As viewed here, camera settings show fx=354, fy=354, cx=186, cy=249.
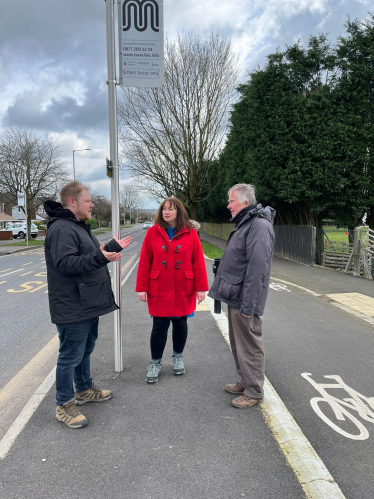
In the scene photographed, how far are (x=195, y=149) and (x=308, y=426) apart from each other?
22.6m

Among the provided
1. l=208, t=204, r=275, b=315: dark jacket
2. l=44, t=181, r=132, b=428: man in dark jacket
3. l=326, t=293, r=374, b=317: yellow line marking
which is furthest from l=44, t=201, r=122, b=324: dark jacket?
l=326, t=293, r=374, b=317: yellow line marking

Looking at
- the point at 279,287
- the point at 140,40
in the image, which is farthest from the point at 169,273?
the point at 279,287

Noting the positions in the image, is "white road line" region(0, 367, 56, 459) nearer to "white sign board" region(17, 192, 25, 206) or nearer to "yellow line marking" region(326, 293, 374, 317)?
"yellow line marking" region(326, 293, 374, 317)

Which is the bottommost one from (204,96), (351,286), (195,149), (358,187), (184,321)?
(351,286)

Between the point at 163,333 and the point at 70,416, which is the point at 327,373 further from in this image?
the point at 70,416

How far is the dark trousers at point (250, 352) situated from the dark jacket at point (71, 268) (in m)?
1.19

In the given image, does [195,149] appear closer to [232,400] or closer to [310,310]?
[310,310]

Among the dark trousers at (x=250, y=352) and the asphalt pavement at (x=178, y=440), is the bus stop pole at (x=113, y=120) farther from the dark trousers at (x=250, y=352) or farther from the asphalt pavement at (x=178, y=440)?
the dark trousers at (x=250, y=352)

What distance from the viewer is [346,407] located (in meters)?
3.08

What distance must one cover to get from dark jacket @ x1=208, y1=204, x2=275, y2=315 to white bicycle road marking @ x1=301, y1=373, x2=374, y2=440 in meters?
1.01

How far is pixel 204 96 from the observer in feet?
72.5

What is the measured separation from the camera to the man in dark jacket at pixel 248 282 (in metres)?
2.95

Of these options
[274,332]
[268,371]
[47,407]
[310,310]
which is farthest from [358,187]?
[47,407]

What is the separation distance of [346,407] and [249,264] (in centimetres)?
153
